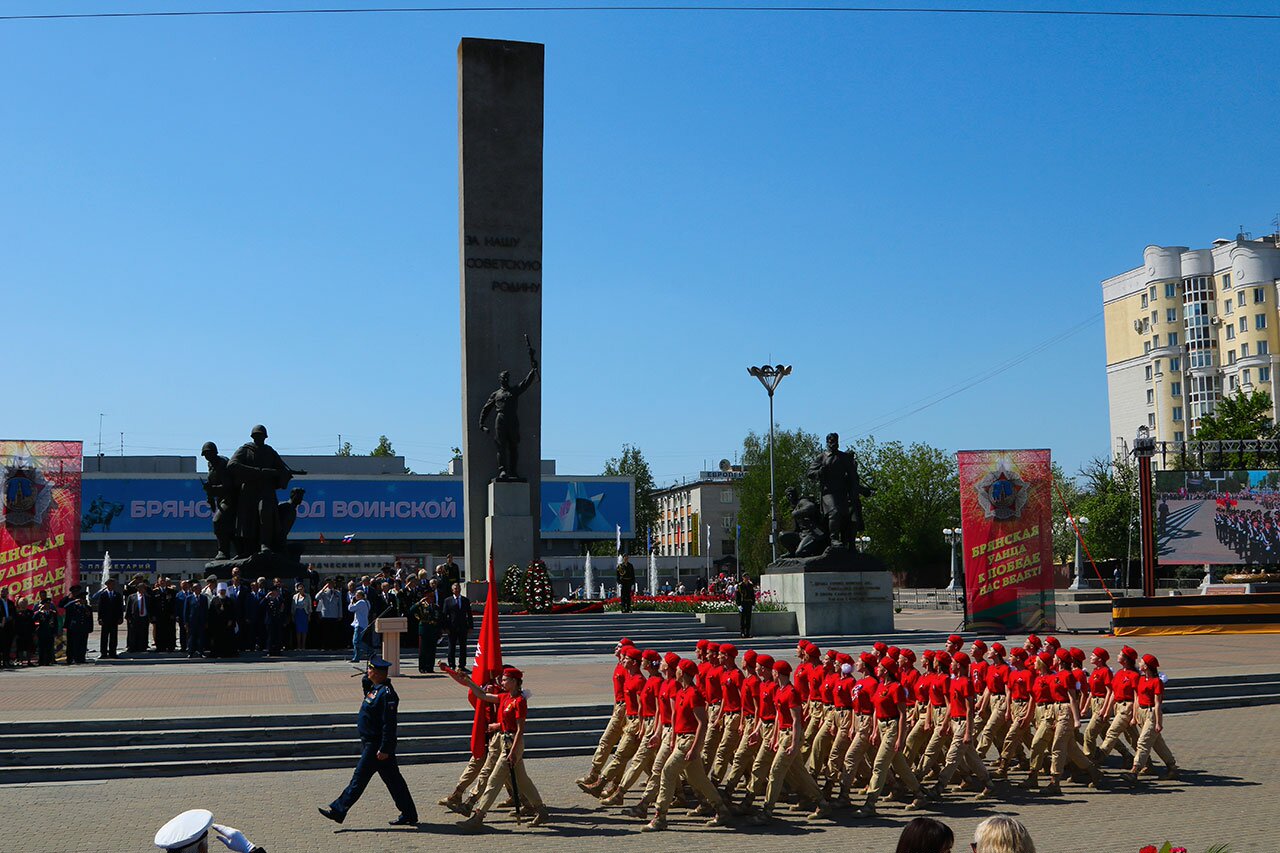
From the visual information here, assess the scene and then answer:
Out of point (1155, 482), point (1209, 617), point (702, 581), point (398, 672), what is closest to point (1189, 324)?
point (702, 581)

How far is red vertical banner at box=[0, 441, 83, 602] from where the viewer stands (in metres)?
24.5

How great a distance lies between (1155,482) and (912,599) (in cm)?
2350

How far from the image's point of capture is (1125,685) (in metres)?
13.3

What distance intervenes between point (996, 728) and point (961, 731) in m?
1.09

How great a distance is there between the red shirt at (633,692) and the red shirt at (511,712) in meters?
1.34

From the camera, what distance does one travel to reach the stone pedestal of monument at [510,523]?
32188mm

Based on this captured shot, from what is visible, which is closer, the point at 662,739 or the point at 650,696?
the point at 662,739

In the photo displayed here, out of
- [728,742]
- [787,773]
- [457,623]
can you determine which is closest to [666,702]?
[728,742]

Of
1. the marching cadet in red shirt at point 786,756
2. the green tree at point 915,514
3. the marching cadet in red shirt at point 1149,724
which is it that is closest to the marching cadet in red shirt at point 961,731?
the marching cadet in red shirt at point 786,756

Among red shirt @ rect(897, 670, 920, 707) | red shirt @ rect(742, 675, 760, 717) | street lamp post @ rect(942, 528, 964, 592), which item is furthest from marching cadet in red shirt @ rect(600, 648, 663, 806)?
street lamp post @ rect(942, 528, 964, 592)

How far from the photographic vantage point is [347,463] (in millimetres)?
83562

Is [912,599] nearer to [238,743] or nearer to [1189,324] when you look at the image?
[1189,324]

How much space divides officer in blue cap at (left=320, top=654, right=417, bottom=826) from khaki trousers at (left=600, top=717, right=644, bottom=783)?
2.16 metres

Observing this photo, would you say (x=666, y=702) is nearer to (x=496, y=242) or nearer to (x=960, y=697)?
(x=960, y=697)
